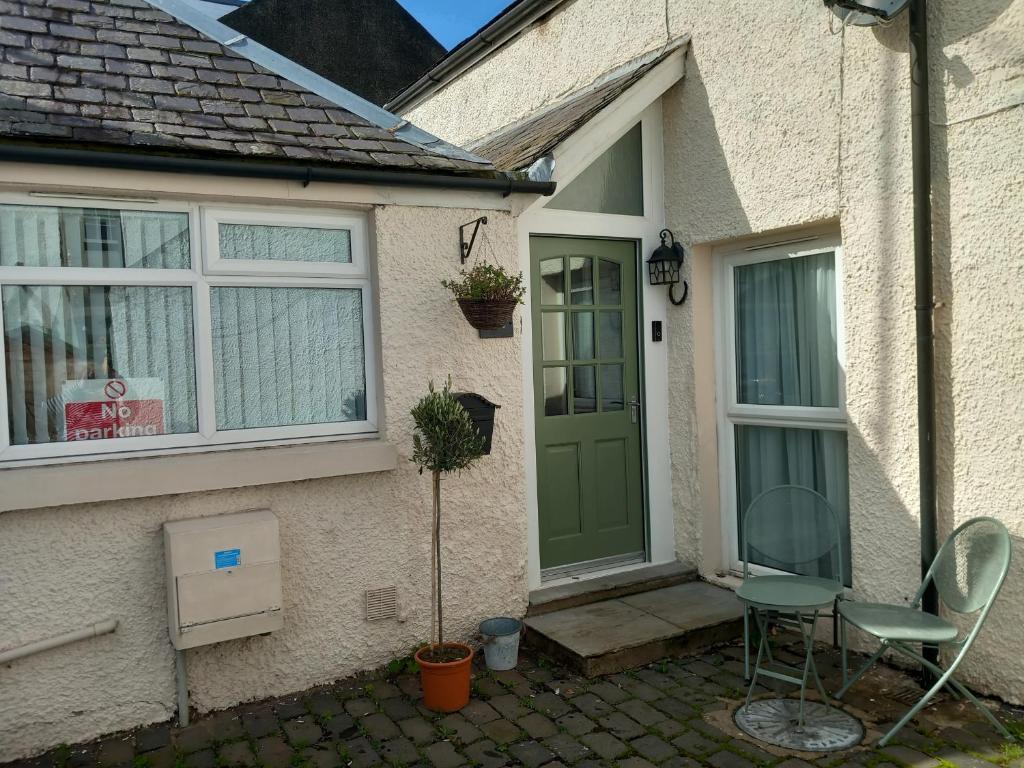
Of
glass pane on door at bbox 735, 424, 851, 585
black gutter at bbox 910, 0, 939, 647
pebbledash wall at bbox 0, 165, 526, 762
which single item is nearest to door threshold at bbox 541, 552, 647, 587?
pebbledash wall at bbox 0, 165, 526, 762

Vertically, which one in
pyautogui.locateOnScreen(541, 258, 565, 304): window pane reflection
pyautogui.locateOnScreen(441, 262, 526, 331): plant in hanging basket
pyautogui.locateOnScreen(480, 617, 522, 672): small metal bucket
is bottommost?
pyautogui.locateOnScreen(480, 617, 522, 672): small metal bucket

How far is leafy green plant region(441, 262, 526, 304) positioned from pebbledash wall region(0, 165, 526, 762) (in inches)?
8.0

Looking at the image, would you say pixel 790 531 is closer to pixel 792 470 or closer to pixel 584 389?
pixel 792 470

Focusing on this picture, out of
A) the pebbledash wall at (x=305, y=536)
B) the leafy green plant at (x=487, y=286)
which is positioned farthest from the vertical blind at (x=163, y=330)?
the leafy green plant at (x=487, y=286)

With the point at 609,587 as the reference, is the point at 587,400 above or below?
above

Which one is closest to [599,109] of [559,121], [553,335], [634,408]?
[559,121]

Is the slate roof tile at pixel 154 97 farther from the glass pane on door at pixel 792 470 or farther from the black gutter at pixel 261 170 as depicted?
the glass pane on door at pixel 792 470

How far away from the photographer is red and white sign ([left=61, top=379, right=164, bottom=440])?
170 inches

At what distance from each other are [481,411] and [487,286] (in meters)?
0.80

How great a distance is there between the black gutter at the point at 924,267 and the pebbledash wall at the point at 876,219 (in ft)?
0.30

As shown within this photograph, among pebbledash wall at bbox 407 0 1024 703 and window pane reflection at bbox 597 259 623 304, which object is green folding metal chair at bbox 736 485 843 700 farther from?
window pane reflection at bbox 597 259 623 304

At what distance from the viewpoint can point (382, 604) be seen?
498 centimetres

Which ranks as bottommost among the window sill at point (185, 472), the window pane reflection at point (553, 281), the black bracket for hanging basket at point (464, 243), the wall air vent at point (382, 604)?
the wall air vent at point (382, 604)

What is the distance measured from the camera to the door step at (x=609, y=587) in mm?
5555
